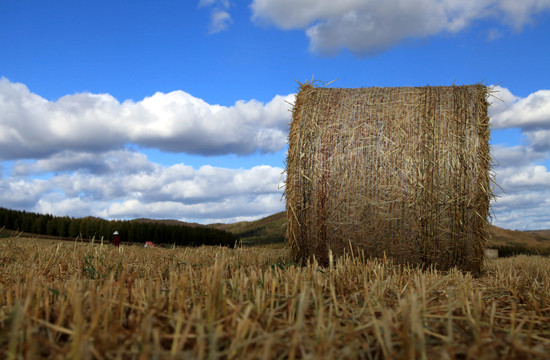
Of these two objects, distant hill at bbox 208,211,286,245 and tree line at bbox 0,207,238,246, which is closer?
tree line at bbox 0,207,238,246

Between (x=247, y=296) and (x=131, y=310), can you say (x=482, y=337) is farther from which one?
(x=131, y=310)

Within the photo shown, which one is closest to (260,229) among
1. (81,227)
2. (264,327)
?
(81,227)

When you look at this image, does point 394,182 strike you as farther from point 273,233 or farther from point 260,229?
point 260,229

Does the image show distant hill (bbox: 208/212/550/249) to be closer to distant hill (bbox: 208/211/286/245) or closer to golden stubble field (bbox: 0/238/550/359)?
distant hill (bbox: 208/211/286/245)

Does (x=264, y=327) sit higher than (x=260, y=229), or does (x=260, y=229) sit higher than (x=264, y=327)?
(x=260, y=229)

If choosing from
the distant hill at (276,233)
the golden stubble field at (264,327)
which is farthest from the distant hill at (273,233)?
the golden stubble field at (264,327)

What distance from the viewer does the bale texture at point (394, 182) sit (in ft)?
17.3

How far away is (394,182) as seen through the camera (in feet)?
17.3

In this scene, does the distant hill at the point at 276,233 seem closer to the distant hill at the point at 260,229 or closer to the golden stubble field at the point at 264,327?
the distant hill at the point at 260,229

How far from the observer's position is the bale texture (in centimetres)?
527

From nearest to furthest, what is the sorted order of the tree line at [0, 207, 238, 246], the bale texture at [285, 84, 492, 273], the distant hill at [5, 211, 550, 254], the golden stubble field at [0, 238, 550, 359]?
the golden stubble field at [0, 238, 550, 359]
the bale texture at [285, 84, 492, 273]
the tree line at [0, 207, 238, 246]
the distant hill at [5, 211, 550, 254]

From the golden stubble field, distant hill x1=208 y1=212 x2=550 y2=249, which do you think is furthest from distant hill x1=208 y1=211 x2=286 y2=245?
the golden stubble field

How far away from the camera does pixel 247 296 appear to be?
2.28 metres

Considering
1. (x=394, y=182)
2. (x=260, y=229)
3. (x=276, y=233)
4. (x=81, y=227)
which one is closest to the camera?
(x=394, y=182)
